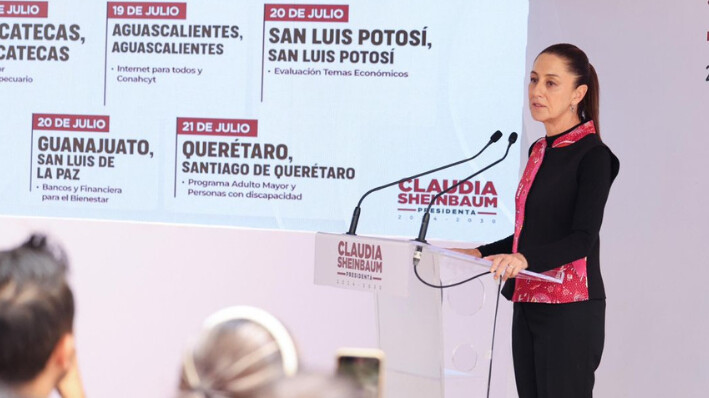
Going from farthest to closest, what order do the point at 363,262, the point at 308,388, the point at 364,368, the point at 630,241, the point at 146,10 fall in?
the point at 146,10, the point at 630,241, the point at 363,262, the point at 364,368, the point at 308,388

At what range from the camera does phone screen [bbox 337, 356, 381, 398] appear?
5.52 feet

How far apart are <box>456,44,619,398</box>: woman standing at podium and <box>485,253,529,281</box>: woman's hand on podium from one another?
18 millimetres

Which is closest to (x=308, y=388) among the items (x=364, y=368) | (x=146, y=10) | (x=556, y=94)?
(x=364, y=368)

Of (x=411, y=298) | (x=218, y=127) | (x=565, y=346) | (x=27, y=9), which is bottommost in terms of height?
(x=565, y=346)

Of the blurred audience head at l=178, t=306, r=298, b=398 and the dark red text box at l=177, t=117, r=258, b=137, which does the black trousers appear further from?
the dark red text box at l=177, t=117, r=258, b=137

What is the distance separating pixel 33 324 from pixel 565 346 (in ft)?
5.85

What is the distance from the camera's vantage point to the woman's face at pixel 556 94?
112 inches

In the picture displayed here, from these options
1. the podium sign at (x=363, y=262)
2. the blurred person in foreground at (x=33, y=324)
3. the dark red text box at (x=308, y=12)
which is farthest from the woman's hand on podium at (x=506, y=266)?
the dark red text box at (x=308, y=12)

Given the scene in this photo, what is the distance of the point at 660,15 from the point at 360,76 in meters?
1.32

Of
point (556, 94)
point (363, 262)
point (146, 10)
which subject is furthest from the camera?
point (146, 10)

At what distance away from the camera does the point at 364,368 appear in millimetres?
1703

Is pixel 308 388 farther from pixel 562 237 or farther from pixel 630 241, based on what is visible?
pixel 630 241

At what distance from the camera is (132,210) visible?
14.5 feet

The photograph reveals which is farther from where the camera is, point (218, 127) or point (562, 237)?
point (218, 127)
